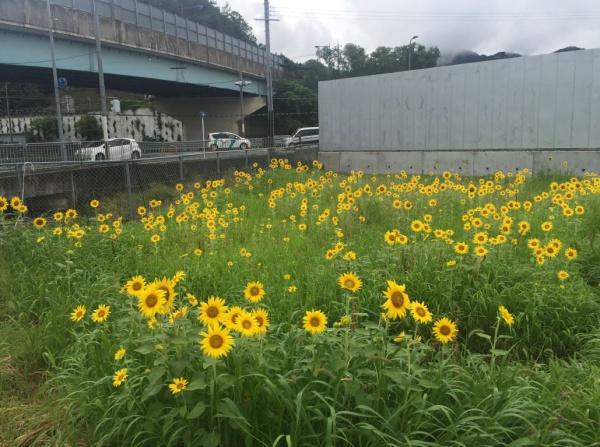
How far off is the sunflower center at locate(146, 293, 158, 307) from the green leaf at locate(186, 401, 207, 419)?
0.53m

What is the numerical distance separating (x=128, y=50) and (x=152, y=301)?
1229 inches

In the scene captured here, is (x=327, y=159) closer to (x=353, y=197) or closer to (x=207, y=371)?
(x=353, y=197)

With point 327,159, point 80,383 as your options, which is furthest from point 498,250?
point 327,159

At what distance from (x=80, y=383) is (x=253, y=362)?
46.1 inches

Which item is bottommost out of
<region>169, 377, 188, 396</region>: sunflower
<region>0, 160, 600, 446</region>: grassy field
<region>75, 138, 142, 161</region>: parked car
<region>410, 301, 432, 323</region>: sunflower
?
<region>0, 160, 600, 446</region>: grassy field

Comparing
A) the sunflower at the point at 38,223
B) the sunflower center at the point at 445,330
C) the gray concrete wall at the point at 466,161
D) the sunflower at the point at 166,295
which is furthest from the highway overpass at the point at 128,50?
the sunflower center at the point at 445,330

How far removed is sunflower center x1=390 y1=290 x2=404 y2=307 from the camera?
2.35m

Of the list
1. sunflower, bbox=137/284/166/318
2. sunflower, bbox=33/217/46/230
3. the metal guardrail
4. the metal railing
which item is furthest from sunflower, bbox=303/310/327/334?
the metal guardrail

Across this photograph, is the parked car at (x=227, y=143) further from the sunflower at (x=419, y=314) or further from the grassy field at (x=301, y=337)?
the sunflower at (x=419, y=314)

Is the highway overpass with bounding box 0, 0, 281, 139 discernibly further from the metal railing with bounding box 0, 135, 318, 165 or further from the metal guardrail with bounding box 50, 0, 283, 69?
the metal railing with bounding box 0, 135, 318, 165

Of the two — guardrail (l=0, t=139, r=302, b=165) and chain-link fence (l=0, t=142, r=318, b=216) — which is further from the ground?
guardrail (l=0, t=139, r=302, b=165)

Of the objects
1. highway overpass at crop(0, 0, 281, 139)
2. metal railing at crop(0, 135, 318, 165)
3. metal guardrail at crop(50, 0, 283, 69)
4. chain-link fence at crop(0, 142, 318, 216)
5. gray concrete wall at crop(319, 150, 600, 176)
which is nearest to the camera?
chain-link fence at crop(0, 142, 318, 216)

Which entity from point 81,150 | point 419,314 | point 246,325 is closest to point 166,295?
point 246,325

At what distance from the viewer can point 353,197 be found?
25.8ft
